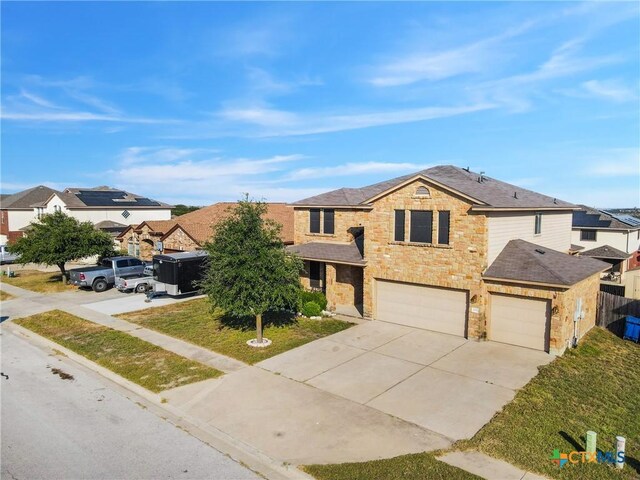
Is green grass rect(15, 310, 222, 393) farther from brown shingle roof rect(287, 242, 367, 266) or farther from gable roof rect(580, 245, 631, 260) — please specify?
gable roof rect(580, 245, 631, 260)

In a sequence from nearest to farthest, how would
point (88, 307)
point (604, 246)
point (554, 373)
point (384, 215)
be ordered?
point (554, 373), point (384, 215), point (88, 307), point (604, 246)

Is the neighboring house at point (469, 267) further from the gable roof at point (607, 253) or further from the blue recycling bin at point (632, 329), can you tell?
the gable roof at point (607, 253)

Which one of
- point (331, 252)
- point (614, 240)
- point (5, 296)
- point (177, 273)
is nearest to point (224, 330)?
point (331, 252)

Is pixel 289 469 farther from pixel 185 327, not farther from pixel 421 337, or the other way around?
pixel 185 327

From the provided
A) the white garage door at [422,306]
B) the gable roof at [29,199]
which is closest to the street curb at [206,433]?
the white garage door at [422,306]

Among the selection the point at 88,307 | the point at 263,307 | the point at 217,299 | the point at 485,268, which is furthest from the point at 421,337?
the point at 88,307

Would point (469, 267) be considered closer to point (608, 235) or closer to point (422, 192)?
point (422, 192)
